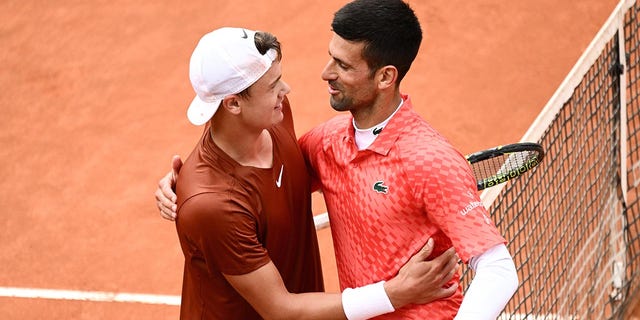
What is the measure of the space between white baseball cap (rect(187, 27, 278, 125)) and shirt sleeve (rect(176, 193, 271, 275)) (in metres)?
0.29

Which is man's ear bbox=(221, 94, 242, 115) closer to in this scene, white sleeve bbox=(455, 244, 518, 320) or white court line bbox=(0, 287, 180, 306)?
white sleeve bbox=(455, 244, 518, 320)

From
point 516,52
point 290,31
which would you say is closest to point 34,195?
point 290,31

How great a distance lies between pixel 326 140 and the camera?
3764 mm

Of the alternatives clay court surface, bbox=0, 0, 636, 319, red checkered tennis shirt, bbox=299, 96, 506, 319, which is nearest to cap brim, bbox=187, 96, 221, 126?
red checkered tennis shirt, bbox=299, 96, 506, 319

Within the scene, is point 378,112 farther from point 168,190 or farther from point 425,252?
point 168,190

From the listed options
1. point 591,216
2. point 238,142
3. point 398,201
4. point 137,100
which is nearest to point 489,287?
point 398,201

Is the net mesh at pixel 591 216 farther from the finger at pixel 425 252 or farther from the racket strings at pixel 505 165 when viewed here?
the finger at pixel 425 252

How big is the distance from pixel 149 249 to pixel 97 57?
115 inches

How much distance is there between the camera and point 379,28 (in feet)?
11.3

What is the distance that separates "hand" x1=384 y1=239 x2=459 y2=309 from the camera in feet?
11.1

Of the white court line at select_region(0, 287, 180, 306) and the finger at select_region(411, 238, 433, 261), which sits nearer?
the finger at select_region(411, 238, 433, 261)

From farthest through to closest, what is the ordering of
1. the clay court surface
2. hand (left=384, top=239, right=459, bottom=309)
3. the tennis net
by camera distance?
the clay court surface
the tennis net
hand (left=384, top=239, right=459, bottom=309)

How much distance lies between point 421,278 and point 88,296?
3670 mm

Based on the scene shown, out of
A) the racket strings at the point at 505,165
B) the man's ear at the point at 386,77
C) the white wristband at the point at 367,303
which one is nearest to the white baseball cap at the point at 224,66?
the man's ear at the point at 386,77
